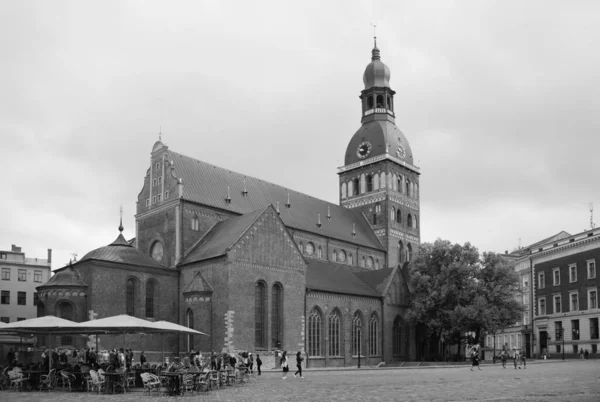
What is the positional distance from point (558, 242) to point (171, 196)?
147ft

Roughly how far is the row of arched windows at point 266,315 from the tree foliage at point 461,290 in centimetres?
1728

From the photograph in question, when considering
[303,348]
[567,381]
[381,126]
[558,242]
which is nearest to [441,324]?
[303,348]

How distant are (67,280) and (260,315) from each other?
15.3m

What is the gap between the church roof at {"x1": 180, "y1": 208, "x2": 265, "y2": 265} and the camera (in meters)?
55.7

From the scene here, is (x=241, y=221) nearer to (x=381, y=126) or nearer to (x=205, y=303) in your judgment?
(x=205, y=303)

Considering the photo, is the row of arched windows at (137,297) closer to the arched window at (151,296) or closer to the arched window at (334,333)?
the arched window at (151,296)

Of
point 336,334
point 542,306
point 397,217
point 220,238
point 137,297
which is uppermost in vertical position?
point 397,217

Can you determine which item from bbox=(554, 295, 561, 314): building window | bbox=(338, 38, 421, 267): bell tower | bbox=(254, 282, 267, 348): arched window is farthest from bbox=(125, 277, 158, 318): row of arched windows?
bbox=(554, 295, 561, 314): building window

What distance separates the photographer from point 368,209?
279 feet

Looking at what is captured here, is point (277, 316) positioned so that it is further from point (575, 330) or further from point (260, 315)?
point (575, 330)

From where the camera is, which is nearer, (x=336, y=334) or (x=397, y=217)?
(x=336, y=334)

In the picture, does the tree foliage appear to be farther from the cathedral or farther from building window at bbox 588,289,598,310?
building window at bbox 588,289,598,310

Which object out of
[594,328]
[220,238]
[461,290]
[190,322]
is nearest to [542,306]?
[594,328]

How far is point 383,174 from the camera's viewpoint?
84.1 m
